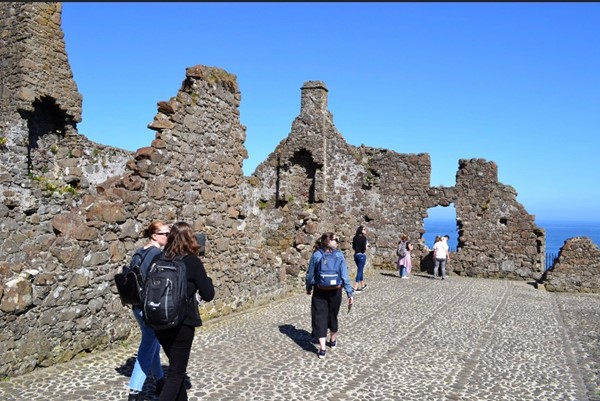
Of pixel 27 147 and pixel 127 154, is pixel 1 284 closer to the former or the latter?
pixel 27 147

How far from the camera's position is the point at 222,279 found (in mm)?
10352

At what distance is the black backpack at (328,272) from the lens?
773 centimetres

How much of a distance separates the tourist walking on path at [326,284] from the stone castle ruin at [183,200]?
2647 mm

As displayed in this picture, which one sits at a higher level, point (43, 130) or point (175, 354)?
point (43, 130)

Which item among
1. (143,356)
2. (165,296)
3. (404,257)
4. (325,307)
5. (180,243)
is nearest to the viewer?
(165,296)

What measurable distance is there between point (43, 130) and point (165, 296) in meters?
11.5

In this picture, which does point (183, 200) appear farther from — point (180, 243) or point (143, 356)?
point (180, 243)

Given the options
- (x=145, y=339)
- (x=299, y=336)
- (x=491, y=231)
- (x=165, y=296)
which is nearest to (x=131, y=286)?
(x=145, y=339)

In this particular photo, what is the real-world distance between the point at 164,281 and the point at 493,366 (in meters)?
5.08

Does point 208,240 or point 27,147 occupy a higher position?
point 27,147

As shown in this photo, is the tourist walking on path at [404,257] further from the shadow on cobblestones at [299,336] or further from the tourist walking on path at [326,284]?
the tourist walking on path at [326,284]

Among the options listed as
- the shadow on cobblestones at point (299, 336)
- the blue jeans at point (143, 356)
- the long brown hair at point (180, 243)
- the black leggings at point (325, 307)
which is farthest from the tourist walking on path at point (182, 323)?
the shadow on cobblestones at point (299, 336)

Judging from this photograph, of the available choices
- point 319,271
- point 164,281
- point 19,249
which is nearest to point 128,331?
point 319,271

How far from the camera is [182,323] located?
15.0 ft
